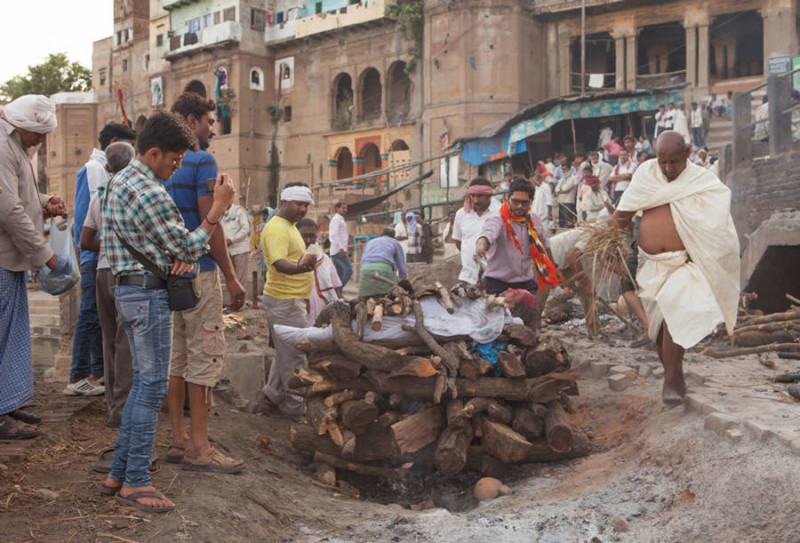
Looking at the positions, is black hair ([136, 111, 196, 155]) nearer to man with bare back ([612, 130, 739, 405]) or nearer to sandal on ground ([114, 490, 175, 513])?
sandal on ground ([114, 490, 175, 513])

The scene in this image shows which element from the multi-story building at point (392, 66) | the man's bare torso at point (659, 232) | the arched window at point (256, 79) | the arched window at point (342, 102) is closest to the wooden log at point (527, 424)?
the man's bare torso at point (659, 232)

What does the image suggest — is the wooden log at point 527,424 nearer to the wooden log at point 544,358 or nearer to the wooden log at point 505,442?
the wooden log at point 505,442

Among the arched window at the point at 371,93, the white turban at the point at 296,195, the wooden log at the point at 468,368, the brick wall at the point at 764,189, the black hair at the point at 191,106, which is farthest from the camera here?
the arched window at the point at 371,93

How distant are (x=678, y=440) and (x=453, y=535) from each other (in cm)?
167

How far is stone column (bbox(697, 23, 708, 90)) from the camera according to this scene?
2389cm

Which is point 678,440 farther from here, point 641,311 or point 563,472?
point 641,311

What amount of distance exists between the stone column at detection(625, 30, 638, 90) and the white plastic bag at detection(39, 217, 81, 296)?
24284 mm

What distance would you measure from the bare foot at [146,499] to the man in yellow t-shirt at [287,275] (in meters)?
2.47

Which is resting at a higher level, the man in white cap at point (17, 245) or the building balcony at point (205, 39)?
the building balcony at point (205, 39)

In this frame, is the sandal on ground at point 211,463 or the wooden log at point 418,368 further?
the wooden log at point 418,368

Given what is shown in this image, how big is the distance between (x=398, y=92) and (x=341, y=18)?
4406mm

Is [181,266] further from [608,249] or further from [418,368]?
[608,249]

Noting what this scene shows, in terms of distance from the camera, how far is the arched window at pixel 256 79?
36812 millimetres

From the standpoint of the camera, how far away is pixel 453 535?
145 inches
